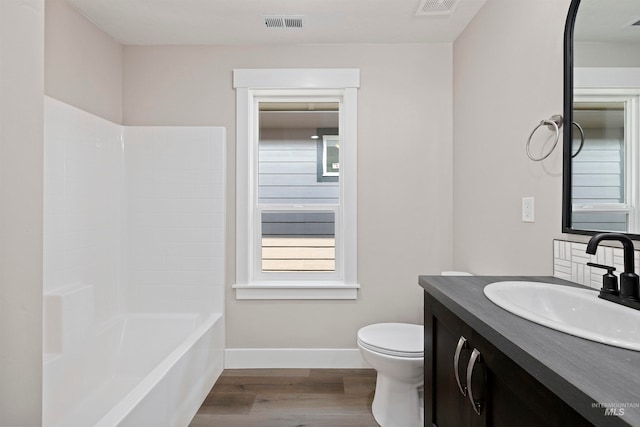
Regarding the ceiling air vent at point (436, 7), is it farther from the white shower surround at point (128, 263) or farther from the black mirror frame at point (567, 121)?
the white shower surround at point (128, 263)

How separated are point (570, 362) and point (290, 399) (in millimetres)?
1857

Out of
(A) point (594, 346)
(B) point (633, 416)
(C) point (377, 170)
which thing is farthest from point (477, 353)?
(C) point (377, 170)

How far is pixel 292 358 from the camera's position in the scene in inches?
104

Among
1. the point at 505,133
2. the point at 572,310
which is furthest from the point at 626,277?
the point at 505,133

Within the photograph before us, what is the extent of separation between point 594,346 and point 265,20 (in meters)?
2.32

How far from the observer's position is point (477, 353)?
98cm

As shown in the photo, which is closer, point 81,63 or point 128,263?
point 81,63

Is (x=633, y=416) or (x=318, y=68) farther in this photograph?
(x=318, y=68)

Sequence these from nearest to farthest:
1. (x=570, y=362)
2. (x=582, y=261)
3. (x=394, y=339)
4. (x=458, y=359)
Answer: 1. (x=570, y=362)
2. (x=458, y=359)
3. (x=582, y=261)
4. (x=394, y=339)

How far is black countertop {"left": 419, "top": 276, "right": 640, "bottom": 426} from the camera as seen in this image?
1.89 ft

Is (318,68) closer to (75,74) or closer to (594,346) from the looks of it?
(75,74)

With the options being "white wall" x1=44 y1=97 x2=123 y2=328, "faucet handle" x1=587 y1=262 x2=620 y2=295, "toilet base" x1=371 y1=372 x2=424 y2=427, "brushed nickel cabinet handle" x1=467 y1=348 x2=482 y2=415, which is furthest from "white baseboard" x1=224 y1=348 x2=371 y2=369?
"faucet handle" x1=587 y1=262 x2=620 y2=295

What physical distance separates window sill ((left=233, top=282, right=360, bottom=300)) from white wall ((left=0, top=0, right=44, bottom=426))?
2.14m

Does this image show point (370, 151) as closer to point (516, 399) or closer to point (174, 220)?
point (174, 220)
